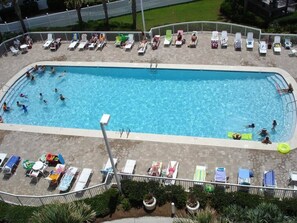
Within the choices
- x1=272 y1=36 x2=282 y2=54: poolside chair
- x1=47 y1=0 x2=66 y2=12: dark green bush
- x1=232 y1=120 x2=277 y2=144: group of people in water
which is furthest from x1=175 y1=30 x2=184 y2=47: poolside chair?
x1=47 y1=0 x2=66 y2=12: dark green bush

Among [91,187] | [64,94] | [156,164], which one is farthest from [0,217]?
[64,94]

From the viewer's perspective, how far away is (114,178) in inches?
875

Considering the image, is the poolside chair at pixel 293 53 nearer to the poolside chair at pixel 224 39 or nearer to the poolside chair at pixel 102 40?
the poolside chair at pixel 224 39

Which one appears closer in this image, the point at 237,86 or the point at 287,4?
the point at 237,86

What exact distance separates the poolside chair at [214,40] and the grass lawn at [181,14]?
5.72 meters

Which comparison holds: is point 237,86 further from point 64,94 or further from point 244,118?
point 64,94

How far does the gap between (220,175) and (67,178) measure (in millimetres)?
9095

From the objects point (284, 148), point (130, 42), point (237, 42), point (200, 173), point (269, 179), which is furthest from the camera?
point (130, 42)

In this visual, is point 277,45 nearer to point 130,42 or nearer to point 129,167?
point 130,42

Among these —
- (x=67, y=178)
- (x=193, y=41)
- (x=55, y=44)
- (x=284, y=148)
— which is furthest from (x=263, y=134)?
(x=55, y=44)

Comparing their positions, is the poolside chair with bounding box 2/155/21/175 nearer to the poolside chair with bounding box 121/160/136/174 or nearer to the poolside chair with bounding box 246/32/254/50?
the poolside chair with bounding box 121/160/136/174

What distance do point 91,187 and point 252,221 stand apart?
8804 mm

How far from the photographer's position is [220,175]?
70.9 ft

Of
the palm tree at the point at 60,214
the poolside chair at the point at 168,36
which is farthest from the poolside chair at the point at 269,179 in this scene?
the poolside chair at the point at 168,36
